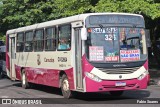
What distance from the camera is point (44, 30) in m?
17.7

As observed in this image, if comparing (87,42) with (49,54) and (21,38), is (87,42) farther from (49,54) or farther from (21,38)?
(21,38)

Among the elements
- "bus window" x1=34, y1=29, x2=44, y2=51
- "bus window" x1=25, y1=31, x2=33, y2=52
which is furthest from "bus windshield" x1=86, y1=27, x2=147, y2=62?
"bus window" x1=25, y1=31, x2=33, y2=52

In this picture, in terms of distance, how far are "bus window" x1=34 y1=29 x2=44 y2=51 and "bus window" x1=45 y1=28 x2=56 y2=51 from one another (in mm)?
679

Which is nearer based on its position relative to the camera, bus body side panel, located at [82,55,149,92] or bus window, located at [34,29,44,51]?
bus body side panel, located at [82,55,149,92]

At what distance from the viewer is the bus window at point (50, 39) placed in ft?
54.4

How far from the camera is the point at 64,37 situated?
15602 millimetres

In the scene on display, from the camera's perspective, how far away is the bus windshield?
13891 millimetres

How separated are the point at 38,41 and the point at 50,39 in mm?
1642

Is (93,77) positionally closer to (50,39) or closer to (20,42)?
(50,39)

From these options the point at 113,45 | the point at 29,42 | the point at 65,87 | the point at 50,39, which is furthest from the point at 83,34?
the point at 29,42

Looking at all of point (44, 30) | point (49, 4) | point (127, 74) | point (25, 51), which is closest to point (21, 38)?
point (25, 51)

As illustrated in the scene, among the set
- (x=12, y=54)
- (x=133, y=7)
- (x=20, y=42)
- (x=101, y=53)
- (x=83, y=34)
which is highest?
(x=133, y=7)

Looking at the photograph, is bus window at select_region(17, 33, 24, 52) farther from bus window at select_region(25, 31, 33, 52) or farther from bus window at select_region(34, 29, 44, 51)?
bus window at select_region(34, 29, 44, 51)

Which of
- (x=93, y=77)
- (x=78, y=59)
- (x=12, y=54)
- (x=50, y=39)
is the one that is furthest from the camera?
(x=12, y=54)
